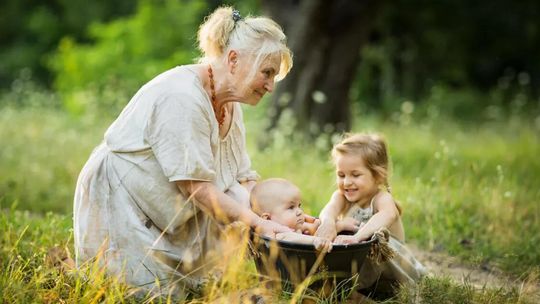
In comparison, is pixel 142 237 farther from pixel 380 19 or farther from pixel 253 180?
pixel 380 19

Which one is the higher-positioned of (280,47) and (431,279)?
(280,47)

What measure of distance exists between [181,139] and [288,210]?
2.17 feet

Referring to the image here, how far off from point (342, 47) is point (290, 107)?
3.30 ft

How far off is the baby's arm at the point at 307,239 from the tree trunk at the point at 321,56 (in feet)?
16.3

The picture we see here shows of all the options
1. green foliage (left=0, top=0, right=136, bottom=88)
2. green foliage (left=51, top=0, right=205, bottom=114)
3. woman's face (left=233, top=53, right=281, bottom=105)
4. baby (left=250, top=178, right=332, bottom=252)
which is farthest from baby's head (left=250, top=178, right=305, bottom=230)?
green foliage (left=0, top=0, right=136, bottom=88)

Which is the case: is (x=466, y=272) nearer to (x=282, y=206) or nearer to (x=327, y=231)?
(x=327, y=231)

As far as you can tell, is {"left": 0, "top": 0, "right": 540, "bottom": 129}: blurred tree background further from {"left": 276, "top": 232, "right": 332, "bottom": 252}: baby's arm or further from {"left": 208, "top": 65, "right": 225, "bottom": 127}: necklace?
{"left": 276, "top": 232, "right": 332, "bottom": 252}: baby's arm

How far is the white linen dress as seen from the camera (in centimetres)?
348

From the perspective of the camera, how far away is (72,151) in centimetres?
758

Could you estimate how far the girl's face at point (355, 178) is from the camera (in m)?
3.96

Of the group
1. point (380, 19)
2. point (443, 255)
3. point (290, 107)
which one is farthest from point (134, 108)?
point (380, 19)

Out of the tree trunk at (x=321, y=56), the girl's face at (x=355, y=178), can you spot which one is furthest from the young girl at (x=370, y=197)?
the tree trunk at (x=321, y=56)

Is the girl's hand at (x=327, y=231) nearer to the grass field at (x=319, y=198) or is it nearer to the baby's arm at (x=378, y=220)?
the baby's arm at (x=378, y=220)

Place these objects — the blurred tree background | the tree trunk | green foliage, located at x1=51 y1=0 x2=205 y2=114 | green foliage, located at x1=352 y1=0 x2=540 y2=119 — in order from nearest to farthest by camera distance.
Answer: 1. the tree trunk
2. green foliage, located at x1=51 y1=0 x2=205 y2=114
3. the blurred tree background
4. green foliage, located at x1=352 y1=0 x2=540 y2=119
